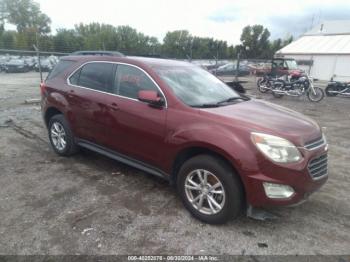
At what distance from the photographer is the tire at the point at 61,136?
516cm

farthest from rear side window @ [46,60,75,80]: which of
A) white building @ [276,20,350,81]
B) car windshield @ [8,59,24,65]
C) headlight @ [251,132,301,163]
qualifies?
white building @ [276,20,350,81]

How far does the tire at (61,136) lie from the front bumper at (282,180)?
320 centimetres

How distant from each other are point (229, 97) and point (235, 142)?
1.32 m

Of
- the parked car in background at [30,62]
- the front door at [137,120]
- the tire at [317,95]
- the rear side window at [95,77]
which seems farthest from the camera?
the parked car in background at [30,62]

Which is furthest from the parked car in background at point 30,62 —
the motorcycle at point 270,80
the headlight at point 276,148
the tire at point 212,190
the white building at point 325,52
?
the headlight at point 276,148

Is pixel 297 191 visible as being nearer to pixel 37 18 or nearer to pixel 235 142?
pixel 235 142

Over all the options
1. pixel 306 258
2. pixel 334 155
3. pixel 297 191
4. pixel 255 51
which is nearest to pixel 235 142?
pixel 297 191

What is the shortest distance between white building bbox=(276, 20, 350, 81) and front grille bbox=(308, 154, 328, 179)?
3266 centimetres

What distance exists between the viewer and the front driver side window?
4.04 m

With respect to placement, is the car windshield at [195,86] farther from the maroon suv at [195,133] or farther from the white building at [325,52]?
the white building at [325,52]

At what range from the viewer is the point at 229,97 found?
435cm

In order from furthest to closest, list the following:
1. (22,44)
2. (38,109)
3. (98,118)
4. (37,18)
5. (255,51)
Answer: (37,18) → (255,51) → (22,44) → (38,109) → (98,118)

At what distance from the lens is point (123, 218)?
3.56 m

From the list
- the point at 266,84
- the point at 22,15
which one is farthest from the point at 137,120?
the point at 22,15
